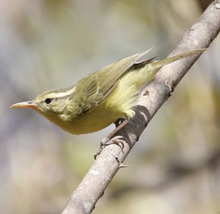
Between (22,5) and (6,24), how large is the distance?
0.32 meters

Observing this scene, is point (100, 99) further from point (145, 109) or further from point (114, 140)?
point (114, 140)

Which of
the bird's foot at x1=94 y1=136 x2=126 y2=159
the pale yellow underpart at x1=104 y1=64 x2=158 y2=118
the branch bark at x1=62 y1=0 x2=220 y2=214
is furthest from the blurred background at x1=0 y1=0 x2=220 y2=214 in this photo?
the bird's foot at x1=94 y1=136 x2=126 y2=159

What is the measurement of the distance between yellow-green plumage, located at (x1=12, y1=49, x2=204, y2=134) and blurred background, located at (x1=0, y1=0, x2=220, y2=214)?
47.6 inches

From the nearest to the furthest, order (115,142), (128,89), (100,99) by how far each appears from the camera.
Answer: (115,142) → (100,99) → (128,89)

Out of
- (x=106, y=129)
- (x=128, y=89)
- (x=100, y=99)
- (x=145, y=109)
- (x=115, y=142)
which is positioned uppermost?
(x=106, y=129)

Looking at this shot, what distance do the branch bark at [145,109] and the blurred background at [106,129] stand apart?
960 millimetres

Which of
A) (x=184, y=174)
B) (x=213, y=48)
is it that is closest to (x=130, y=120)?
(x=184, y=174)

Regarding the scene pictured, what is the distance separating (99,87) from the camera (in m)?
4.42

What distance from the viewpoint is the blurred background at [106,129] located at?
211 inches

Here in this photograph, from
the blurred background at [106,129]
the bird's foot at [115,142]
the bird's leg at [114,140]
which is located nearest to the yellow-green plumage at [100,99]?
the bird's leg at [114,140]

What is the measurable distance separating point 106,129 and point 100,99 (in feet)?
5.25

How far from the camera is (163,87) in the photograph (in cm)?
401

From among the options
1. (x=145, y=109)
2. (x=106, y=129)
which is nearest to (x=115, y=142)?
(x=145, y=109)

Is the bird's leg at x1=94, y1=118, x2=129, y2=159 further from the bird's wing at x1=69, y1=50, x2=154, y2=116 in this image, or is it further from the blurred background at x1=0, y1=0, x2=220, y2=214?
the blurred background at x1=0, y1=0, x2=220, y2=214
